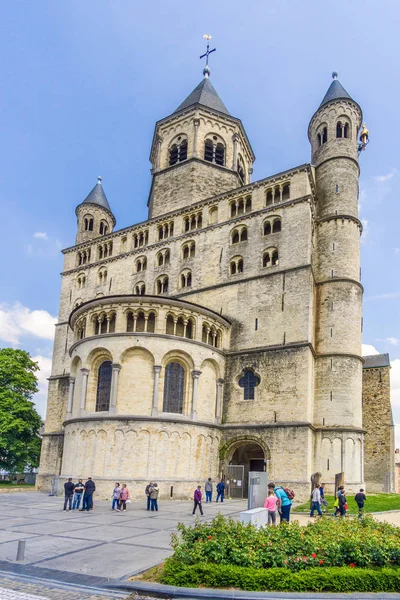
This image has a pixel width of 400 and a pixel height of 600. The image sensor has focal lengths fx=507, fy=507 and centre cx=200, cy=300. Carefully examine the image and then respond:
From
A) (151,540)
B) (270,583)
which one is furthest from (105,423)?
(270,583)

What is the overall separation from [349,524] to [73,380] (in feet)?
83.5

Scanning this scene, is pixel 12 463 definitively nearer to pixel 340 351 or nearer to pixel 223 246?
pixel 223 246

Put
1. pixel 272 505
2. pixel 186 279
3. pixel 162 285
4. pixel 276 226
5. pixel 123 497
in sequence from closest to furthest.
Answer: pixel 272 505, pixel 123 497, pixel 276 226, pixel 186 279, pixel 162 285

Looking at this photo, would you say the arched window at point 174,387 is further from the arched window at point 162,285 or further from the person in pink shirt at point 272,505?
the person in pink shirt at point 272,505

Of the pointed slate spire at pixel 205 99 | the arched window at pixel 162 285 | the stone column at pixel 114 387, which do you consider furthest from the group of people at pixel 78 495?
the pointed slate spire at pixel 205 99

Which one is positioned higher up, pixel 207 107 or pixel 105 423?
pixel 207 107

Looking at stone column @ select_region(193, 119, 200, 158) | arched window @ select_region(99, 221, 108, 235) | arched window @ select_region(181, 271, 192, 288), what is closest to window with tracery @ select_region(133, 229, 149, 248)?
arched window @ select_region(181, 271, 192, 288)

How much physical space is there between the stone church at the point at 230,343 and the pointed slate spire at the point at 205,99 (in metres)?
5.70

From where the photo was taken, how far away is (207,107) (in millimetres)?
45781

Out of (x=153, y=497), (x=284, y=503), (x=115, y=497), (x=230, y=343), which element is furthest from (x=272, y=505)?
(x=230, y=343)

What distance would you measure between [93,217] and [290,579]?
45.6 meters

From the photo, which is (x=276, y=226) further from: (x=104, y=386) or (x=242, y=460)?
(x=242, y=460)

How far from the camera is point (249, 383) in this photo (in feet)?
111

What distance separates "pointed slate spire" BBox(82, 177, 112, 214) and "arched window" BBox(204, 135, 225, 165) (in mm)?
13149
